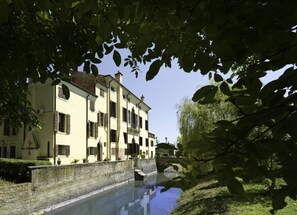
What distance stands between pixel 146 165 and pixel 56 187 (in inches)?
928

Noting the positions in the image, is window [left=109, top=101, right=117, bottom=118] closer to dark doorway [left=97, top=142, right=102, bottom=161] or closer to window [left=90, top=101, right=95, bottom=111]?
dark doorway [left=97, top=142, right=102, bottom=161]

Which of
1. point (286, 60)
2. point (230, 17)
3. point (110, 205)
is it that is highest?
point (230, 17)

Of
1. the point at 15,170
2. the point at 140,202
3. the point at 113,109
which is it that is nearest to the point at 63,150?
the point at 140,202

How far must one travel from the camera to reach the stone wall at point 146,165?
1469 inches

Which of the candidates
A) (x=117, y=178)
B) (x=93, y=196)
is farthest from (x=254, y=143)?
(x=117, y=178)

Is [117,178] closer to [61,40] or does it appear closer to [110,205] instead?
[110,205]

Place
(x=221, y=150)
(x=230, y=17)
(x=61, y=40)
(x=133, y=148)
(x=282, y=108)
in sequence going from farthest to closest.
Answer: (x=133, y=148) → (x=61, y=40) → (x=221, y=150) → (x=230, y=17) → (x=282, y=108)

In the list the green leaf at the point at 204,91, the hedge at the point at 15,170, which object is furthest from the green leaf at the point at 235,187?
the hedge at the point at 15,170

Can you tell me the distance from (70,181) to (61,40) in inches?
760

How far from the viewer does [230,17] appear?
1.31 metres

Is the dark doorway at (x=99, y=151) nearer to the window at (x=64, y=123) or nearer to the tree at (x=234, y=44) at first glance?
the window at (x=64, y=123)

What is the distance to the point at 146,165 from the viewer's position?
4162 centimetres

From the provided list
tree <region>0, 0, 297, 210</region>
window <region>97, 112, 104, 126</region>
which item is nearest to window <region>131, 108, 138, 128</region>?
window <region>97, 112, 104, 126</region>

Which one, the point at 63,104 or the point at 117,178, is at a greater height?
the point at 63,104
